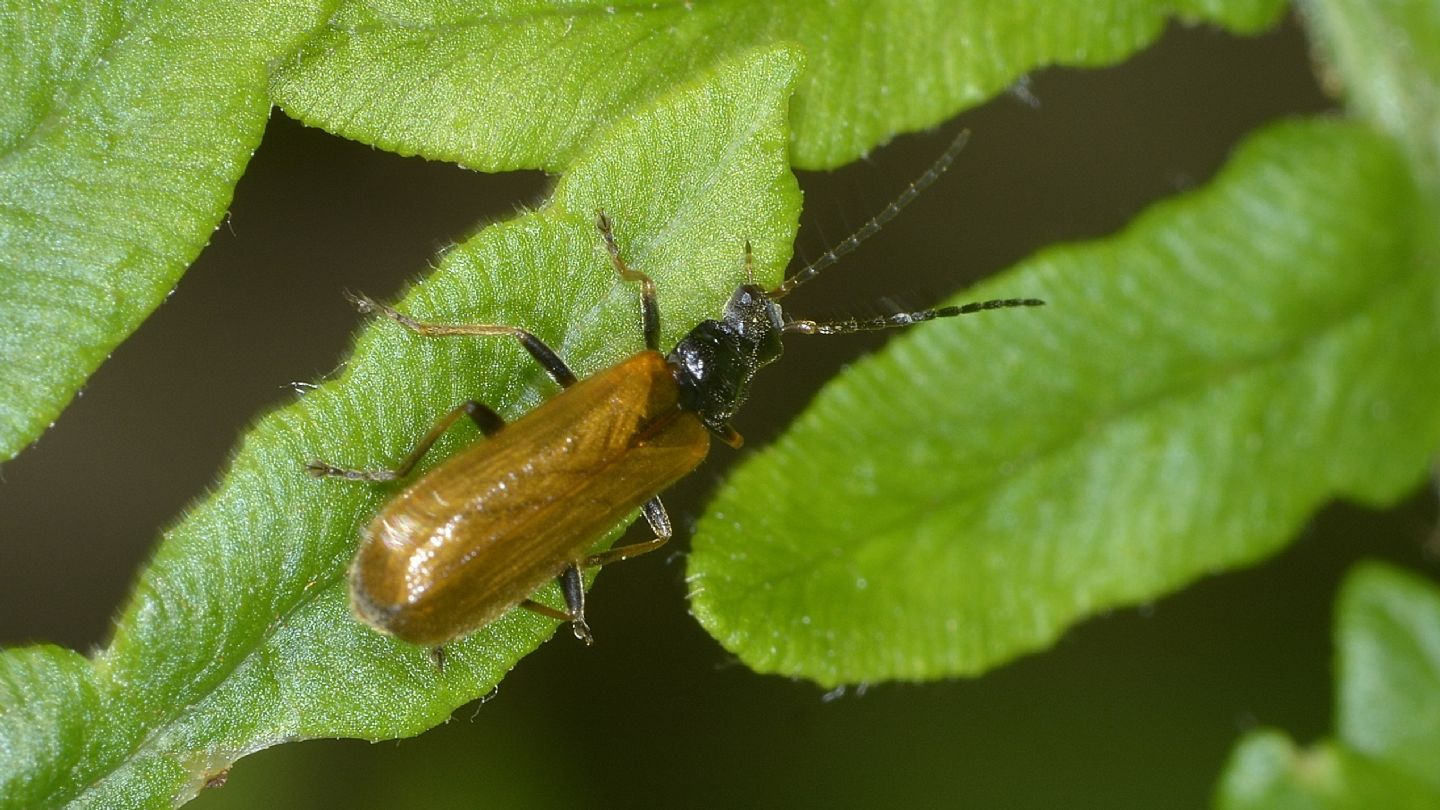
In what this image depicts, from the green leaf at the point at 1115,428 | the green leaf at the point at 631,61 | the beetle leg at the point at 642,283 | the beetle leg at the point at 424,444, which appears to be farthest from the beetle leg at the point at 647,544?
the green leaf at the point at 631,61

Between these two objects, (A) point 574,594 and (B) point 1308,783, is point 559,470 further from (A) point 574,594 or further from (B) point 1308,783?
(B) point 1308,783

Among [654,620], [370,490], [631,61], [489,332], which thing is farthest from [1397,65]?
[370,490]

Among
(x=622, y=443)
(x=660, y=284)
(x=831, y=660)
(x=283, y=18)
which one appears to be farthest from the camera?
(x=622, y=443)

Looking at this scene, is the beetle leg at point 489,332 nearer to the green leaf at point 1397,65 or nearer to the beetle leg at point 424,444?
the beetle leg at point 424,444

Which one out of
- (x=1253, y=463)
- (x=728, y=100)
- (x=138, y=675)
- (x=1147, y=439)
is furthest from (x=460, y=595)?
(x=1253, y=463)

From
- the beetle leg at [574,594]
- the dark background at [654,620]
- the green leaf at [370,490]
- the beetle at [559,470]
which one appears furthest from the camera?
the dark background at [654,620]

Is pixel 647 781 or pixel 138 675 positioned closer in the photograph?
pixel 138 675

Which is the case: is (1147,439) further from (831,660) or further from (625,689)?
(625,689)
